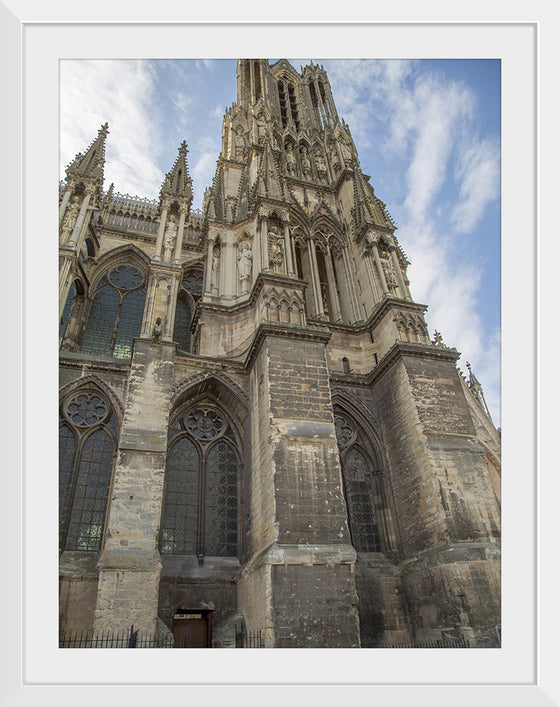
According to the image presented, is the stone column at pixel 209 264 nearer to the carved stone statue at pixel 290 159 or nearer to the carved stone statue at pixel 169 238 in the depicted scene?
the carved stone statue at pixel 169 238

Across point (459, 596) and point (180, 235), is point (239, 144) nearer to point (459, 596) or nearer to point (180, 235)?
point (180, 235)

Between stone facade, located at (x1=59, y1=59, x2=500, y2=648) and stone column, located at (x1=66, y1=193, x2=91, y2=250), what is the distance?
88 millimetres

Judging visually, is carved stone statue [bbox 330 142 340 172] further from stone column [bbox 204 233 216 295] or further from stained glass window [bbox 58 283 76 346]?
stained glass window [bbox 58 283 76 346]

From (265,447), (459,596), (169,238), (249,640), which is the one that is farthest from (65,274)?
(459,596)

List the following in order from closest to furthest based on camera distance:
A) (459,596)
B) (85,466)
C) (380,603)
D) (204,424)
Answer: (459,596)
(380,603)
(85,466)
(204,424)

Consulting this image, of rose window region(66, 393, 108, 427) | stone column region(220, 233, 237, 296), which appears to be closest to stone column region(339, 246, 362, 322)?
stone column region(220, 233, 237, 296)

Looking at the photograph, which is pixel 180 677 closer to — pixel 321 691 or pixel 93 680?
pixel 93 680

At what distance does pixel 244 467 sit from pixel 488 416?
10.0 meters

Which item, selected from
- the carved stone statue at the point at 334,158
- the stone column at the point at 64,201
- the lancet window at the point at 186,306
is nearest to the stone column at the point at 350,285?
the carved stone statue at the point at 334,158

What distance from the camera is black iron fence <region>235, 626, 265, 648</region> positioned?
7.81m

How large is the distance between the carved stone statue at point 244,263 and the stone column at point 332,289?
3.63 m

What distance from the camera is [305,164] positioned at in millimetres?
22688

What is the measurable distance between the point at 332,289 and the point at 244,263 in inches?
152
